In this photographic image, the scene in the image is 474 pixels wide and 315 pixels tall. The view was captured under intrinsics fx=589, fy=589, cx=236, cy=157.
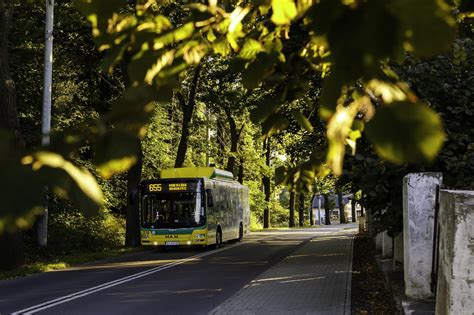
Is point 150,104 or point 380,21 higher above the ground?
point 380,21

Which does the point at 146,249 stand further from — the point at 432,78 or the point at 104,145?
the point at 104,145

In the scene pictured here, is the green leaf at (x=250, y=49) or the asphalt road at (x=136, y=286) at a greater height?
the green leaf at (x=250, y=49)

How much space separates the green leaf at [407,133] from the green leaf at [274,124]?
45.6 inches

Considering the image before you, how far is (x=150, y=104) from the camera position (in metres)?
1.24

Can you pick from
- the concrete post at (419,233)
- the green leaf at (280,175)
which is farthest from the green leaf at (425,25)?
the concrete post at (419,233)

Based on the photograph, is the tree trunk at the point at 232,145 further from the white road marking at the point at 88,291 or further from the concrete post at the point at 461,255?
the concrete post at the point at 461,255

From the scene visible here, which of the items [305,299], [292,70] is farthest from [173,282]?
[292,70]

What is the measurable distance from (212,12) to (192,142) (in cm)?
3802

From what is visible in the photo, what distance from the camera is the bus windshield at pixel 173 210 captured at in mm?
22078

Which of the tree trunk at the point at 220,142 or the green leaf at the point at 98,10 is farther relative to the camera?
the tree trunk at the point at 220,142

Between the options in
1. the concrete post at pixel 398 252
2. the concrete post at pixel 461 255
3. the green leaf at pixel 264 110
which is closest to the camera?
the green leaf at pixel 264 110

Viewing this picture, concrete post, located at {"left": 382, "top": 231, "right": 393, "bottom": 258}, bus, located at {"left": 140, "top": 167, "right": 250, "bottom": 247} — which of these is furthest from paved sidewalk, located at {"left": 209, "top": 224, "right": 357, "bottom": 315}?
bus, located at {"left": 140, "top": 167, "right": 250, "bottom": 247}

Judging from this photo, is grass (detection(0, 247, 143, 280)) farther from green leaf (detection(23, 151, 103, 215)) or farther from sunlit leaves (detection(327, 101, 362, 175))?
green leaf (detection(23, 151, 103, 215))

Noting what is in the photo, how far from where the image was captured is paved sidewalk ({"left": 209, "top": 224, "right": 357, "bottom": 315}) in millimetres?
9078
